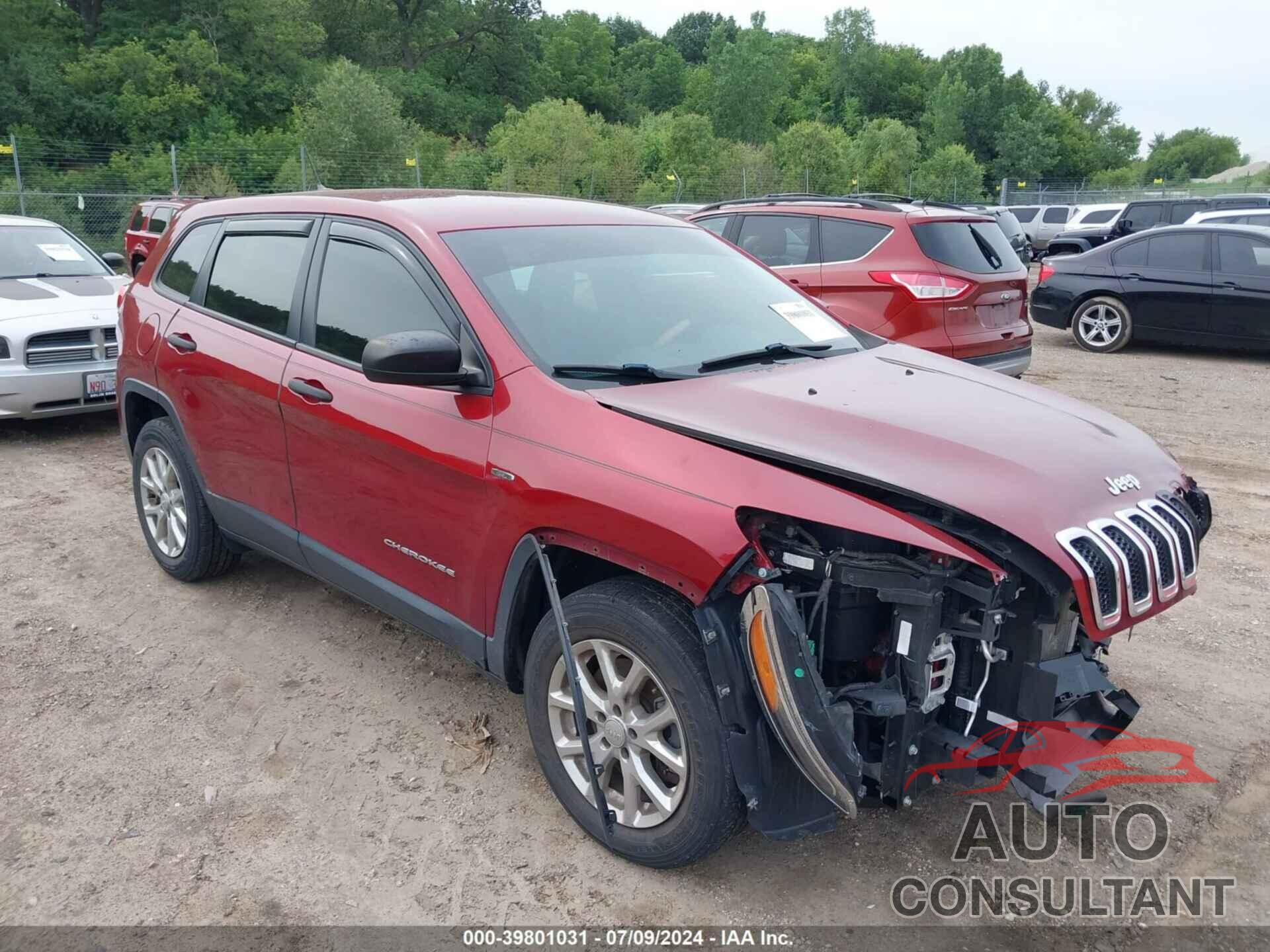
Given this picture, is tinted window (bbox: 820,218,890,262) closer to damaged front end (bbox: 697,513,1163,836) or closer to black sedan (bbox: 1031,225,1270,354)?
black sedan (bbox: 1031,225,1270,354)

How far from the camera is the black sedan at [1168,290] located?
11.3 m

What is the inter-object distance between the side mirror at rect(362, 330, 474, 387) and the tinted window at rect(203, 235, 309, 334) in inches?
44.8

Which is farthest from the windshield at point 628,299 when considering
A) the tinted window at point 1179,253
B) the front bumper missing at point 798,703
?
the tinted window at point 1179,253

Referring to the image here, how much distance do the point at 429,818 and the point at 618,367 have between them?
1.54 metres

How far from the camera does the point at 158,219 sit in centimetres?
1375

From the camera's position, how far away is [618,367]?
3.15 meters

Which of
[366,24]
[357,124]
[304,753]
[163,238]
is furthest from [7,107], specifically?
[304,753]

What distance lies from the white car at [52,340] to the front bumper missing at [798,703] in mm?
6775

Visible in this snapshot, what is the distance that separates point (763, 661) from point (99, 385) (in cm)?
697

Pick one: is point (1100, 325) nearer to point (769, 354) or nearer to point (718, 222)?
point (718, 222)

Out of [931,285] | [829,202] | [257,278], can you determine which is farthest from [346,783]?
[829,202]

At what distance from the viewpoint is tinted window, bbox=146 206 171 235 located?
13633 mm

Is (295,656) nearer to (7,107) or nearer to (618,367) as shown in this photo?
(618,367)

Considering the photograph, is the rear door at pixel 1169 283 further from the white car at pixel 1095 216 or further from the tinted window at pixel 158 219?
the white car at pixel 1095 216
